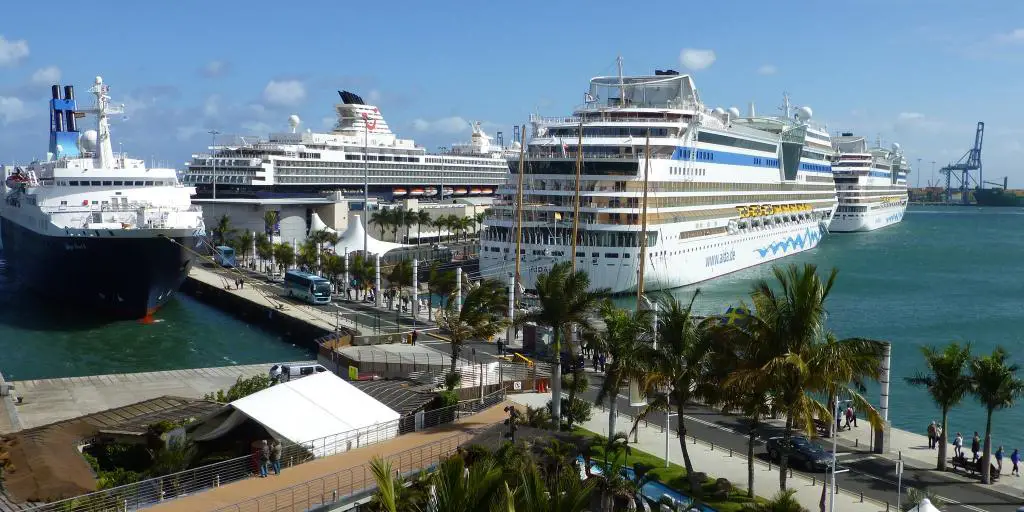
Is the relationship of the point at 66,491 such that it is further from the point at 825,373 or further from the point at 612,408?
the point at 825,373

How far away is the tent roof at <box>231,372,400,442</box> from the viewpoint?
18797 millimetres

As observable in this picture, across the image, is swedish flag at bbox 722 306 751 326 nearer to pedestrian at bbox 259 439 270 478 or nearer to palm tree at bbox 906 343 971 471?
palm tree at bbox 906 343 971 471

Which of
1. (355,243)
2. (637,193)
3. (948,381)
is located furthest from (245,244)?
(948,381)

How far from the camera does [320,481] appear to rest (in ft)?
54.2

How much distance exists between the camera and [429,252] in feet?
238

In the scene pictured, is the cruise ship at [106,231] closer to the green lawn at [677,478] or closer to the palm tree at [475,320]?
the palm tree at [475,320]

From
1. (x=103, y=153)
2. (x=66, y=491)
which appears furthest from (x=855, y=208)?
(x=66, y=491)

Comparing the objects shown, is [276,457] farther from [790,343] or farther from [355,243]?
[355,243]

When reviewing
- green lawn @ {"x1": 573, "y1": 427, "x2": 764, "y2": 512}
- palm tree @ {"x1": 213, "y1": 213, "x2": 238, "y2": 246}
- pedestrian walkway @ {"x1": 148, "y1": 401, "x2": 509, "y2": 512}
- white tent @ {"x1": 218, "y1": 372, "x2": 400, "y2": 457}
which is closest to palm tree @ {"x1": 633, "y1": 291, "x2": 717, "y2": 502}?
green lawn @ {"x1": 573, "y1": 427, "x2": 764, "y2": 512}

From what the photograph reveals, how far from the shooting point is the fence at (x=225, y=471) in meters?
15.0

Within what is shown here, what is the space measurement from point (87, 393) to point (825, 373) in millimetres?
24816

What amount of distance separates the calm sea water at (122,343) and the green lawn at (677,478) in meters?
22.7

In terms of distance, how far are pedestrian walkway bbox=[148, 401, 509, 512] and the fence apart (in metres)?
0.28

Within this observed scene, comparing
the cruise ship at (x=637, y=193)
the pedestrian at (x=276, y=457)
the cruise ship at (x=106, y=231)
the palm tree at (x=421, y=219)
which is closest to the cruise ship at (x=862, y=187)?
the cruise ship at (x=637, y=193)
